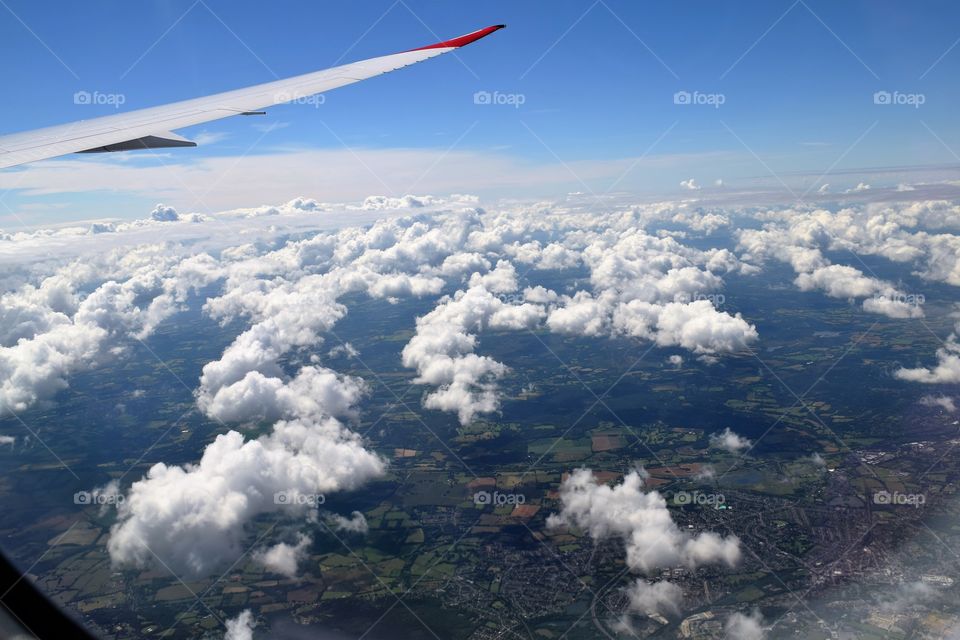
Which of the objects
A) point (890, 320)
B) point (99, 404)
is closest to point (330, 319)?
point (99, 404)

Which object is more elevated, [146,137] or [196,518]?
[146,137]

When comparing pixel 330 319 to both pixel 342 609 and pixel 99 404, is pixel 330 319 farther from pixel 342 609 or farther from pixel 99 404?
pixel 342 609

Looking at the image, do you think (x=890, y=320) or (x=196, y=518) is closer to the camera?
(x=196, y=518)

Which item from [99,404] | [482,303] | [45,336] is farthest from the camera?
[482,303]

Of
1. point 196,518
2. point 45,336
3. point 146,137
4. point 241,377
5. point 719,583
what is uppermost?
point 45,336

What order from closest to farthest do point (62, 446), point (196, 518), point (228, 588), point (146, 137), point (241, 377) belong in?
point (146, 137), point (228, 588), point (196, 518), point (62, 446), point (241, 377)

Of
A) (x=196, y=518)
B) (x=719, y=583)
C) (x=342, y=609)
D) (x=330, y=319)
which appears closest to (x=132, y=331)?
(x=330, y=319)
